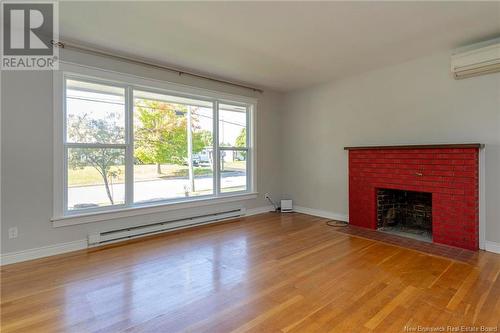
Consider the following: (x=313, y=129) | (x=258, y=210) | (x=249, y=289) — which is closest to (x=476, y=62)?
(x=313, y=129)

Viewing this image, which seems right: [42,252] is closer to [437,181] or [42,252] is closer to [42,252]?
[42,252]

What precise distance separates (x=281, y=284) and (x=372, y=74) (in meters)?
3.68

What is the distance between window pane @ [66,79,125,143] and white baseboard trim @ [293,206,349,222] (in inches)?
142

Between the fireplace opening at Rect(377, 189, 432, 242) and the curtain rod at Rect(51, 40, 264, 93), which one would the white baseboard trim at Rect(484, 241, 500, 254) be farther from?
the curtain rod at Rect(51, 40, 264, 93)

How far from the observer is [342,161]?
483 cm

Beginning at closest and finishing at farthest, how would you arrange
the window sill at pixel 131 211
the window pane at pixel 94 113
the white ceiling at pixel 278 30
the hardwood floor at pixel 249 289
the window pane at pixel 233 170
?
1. the hardwood floor at pixel 249 289
2. the white ceiling at pixel 278 30
3. the window sill at pixel 131 211
4. the window pane at pixel 94 113
5. the window pane at pixel 233 170

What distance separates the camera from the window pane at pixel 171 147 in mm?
4020

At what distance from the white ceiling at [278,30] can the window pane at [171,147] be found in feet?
2.39

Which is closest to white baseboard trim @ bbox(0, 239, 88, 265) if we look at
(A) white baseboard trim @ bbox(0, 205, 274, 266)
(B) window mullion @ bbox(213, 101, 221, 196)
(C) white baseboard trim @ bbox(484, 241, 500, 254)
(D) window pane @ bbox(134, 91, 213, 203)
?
(A) white baseboard trim @ bbox(0, 205, 274, 266)

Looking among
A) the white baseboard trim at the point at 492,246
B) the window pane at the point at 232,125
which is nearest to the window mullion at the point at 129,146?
the window pane at the point at 232,125

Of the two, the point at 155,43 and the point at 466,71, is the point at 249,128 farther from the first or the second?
the point at 466,71

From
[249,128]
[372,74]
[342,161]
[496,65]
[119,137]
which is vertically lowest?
[342,161]

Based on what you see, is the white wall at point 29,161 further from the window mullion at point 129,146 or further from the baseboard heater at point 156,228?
the window mullion at point 129,146

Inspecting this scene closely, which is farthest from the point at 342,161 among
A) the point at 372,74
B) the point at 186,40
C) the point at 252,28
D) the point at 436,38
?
the point at 186,40
